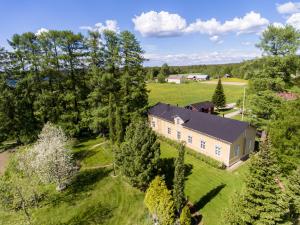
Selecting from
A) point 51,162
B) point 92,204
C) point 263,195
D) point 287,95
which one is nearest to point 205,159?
point 287,95

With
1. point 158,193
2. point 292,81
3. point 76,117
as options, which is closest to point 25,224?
point 158,193

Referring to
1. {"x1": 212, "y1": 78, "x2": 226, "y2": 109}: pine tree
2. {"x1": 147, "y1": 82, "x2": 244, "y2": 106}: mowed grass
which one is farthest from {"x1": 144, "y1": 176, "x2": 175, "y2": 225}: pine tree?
{"x1": 147, "y1": 82, "x2": 244, "y2": 106}: mowed grass

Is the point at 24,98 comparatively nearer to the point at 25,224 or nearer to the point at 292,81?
the point at 25,224

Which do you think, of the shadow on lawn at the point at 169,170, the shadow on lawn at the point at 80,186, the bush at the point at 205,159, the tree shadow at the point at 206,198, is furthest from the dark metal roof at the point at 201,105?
the tree shadow at the point at 206,198

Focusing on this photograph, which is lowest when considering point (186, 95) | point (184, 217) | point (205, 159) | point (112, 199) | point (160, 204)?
point (112, 199)

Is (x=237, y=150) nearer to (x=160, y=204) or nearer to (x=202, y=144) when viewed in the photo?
(x=202, y=144)

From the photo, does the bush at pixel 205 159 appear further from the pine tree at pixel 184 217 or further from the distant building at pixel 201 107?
the distant building at pixel 201 107
